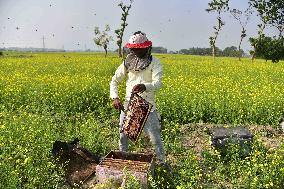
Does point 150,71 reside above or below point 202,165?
above

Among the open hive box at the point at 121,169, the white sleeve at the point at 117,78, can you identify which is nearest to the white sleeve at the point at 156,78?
the white sleeve at the point at 117,78

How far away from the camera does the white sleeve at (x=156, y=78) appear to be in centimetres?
579

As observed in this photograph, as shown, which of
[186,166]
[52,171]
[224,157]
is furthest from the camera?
[224,157]

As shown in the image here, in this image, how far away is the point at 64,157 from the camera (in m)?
6.35

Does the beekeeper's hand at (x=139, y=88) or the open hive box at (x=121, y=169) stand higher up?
the beekeeper's hand at (x=139, y=88)

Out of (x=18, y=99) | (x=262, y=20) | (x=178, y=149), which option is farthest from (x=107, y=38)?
(x=178, y=149)

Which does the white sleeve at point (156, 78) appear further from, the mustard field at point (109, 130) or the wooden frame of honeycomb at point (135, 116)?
the mustard field at point (109, 130)

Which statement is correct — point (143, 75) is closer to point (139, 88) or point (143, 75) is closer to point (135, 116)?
point (139, 88)

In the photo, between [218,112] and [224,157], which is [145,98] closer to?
[224,157]

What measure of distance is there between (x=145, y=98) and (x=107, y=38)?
251 ft

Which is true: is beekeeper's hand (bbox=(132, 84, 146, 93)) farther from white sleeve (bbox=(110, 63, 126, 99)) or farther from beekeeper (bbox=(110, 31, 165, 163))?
white sleeve (bbox=(110, 63, 126, 99))

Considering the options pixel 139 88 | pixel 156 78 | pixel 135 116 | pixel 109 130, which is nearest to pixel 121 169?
pixel 135 116

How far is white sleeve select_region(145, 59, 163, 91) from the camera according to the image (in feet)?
19.0

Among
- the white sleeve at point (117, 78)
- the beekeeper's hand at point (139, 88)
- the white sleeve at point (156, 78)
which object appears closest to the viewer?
the beekeeper's hand at point (139, 88)
